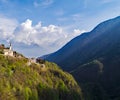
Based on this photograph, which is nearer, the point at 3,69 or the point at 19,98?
the point at 19,98

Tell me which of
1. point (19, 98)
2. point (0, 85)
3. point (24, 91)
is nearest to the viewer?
point (0, 85)

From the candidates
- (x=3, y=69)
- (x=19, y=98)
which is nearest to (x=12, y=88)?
(x=19, y=98)

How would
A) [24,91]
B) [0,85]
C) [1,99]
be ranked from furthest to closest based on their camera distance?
[24,91], [0,85], [1,99]

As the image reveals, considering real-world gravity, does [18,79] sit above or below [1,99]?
above

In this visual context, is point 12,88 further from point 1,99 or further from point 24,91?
point 1,99

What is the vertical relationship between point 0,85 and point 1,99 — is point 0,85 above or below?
above

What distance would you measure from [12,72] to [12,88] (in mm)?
22219

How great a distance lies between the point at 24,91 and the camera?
190m

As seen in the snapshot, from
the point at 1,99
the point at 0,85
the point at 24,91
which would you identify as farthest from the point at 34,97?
the point at 1,99

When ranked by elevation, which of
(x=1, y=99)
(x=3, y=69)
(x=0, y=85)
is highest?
(x=3, y=69)

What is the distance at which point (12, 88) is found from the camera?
178m

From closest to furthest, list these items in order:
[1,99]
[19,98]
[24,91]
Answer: [1,99] → [19,98] → [24,91]

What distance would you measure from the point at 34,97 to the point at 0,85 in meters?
39.6

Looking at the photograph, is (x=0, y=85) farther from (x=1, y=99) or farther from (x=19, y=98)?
(x=1, y=99)
